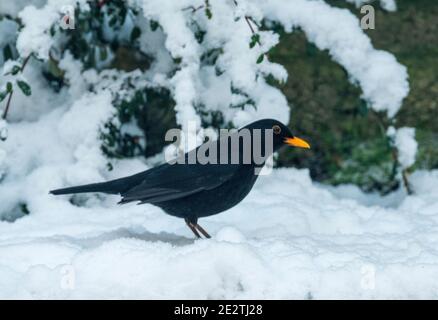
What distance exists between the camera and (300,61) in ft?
23.6

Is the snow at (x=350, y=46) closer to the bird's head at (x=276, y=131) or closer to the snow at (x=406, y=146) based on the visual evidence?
the snow at (x=406, y=146)

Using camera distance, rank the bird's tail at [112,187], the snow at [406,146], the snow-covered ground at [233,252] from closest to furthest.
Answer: the snow-covered ground at [233,252] → the bird's tail at [112,187] → the snow at [406,146]

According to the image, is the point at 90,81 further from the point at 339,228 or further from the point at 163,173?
the point at 339,228

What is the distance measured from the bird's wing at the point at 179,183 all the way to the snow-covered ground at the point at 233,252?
251mm

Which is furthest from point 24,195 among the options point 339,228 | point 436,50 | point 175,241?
point 436,50

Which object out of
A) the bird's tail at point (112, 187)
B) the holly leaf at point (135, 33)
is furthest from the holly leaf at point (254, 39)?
the holly leaf at point (135, 33)

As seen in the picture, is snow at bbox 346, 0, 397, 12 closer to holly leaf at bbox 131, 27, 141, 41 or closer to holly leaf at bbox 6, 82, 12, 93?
holly leaf at bbox 131, 27, 141, 41

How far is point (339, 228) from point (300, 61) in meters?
1.82

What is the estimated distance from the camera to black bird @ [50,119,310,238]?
199 inches

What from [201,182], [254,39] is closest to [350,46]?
[254,39]

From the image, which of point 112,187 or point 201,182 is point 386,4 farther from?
point 112,187

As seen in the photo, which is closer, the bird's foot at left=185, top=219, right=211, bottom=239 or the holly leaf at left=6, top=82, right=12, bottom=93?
the bird's foot at left=185, top=219, right=211, bottom=239

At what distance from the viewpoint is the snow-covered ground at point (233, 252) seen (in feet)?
14.2

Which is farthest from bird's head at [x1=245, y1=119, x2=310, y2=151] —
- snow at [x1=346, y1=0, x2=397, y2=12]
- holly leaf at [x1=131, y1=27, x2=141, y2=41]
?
snow at [x1=346, y1=0, x2=397, y2=12]
